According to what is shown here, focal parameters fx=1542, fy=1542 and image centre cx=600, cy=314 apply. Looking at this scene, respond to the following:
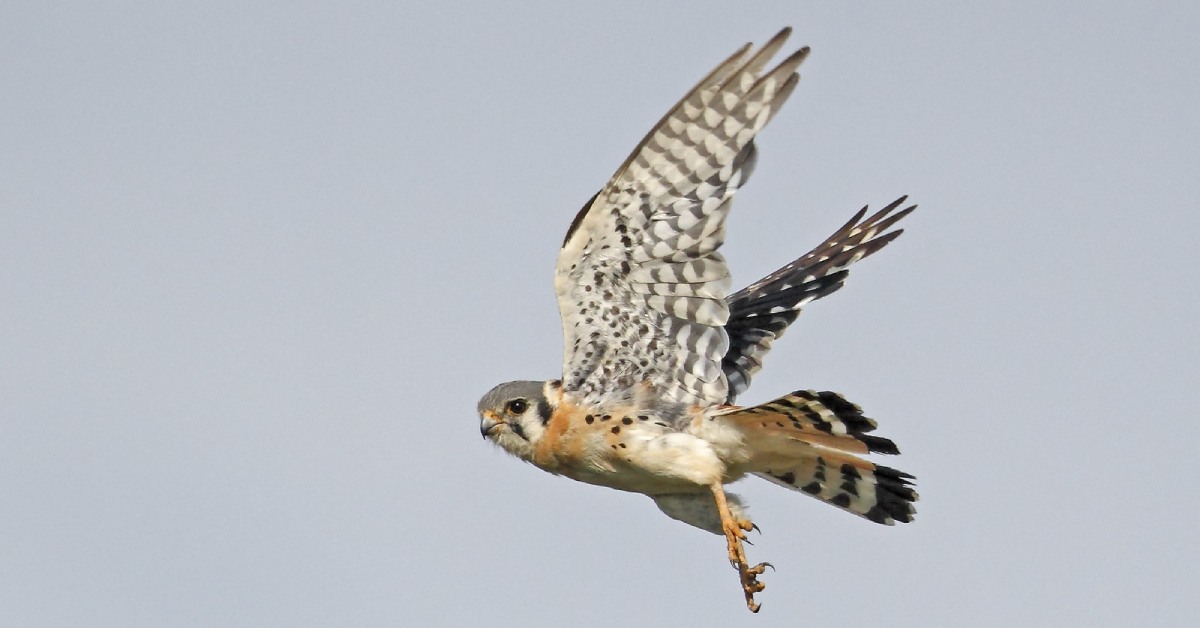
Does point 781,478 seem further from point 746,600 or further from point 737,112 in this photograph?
point 737,112

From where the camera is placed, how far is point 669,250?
761cm

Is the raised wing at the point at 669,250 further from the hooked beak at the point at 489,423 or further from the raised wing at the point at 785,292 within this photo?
the raised wing at the point at 785,292

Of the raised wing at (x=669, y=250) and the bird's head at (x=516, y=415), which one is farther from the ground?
the raised wing at (x=669, y=250)

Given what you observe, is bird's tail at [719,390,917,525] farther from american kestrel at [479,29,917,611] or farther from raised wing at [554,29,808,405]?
raised wing at [554,29,808,405]

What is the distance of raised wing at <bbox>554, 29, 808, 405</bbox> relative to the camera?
7199 millimetres

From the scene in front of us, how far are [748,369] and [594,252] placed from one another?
1895mm

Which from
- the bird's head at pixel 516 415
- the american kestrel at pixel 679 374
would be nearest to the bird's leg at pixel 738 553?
the american kestrel at pixel 679 374

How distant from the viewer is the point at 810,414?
7.82 m

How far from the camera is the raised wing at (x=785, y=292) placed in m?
9.23

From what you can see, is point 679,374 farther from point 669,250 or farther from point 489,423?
point 489,423

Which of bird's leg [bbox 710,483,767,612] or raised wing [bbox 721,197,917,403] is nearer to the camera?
bird's leg [bbox 710,483,767,612]

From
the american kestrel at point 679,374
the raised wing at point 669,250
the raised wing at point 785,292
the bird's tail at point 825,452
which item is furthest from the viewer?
the raised wing at point 785,292

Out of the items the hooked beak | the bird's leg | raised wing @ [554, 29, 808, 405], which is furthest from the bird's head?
the bird's leg

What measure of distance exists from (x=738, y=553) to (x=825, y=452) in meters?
0.73
